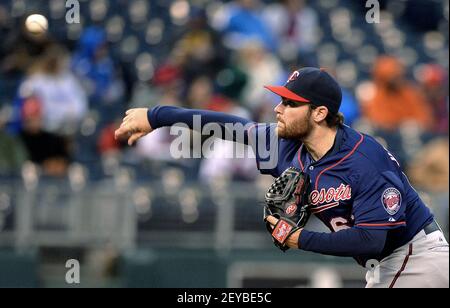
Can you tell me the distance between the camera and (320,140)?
552cm

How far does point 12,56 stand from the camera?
33.6 ft

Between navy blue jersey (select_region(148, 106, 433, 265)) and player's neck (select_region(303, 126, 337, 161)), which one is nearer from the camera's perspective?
navy blue jersey (select_region(148, 106, 433, 265))

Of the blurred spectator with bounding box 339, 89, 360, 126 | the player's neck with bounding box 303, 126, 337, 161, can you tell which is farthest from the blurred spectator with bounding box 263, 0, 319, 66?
the player's neck with bounding box 303, 126, 337, 161

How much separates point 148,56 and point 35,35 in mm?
1765

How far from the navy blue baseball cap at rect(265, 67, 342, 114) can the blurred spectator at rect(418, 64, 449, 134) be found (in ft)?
18.9

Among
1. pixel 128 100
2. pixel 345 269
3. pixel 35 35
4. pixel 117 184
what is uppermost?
pixel 35 35

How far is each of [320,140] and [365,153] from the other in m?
0.26

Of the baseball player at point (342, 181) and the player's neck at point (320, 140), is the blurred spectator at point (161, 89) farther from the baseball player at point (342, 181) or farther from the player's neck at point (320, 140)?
the player's neck at point (320, 140)

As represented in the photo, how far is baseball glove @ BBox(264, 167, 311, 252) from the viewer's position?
5359mm

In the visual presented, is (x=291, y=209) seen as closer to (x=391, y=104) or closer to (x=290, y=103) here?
(x=290, y=103)

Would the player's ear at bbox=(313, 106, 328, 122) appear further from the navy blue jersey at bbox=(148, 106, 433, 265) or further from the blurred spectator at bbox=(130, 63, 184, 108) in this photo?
the blurred spectator at bbox=(130, 63, 184, 108)
